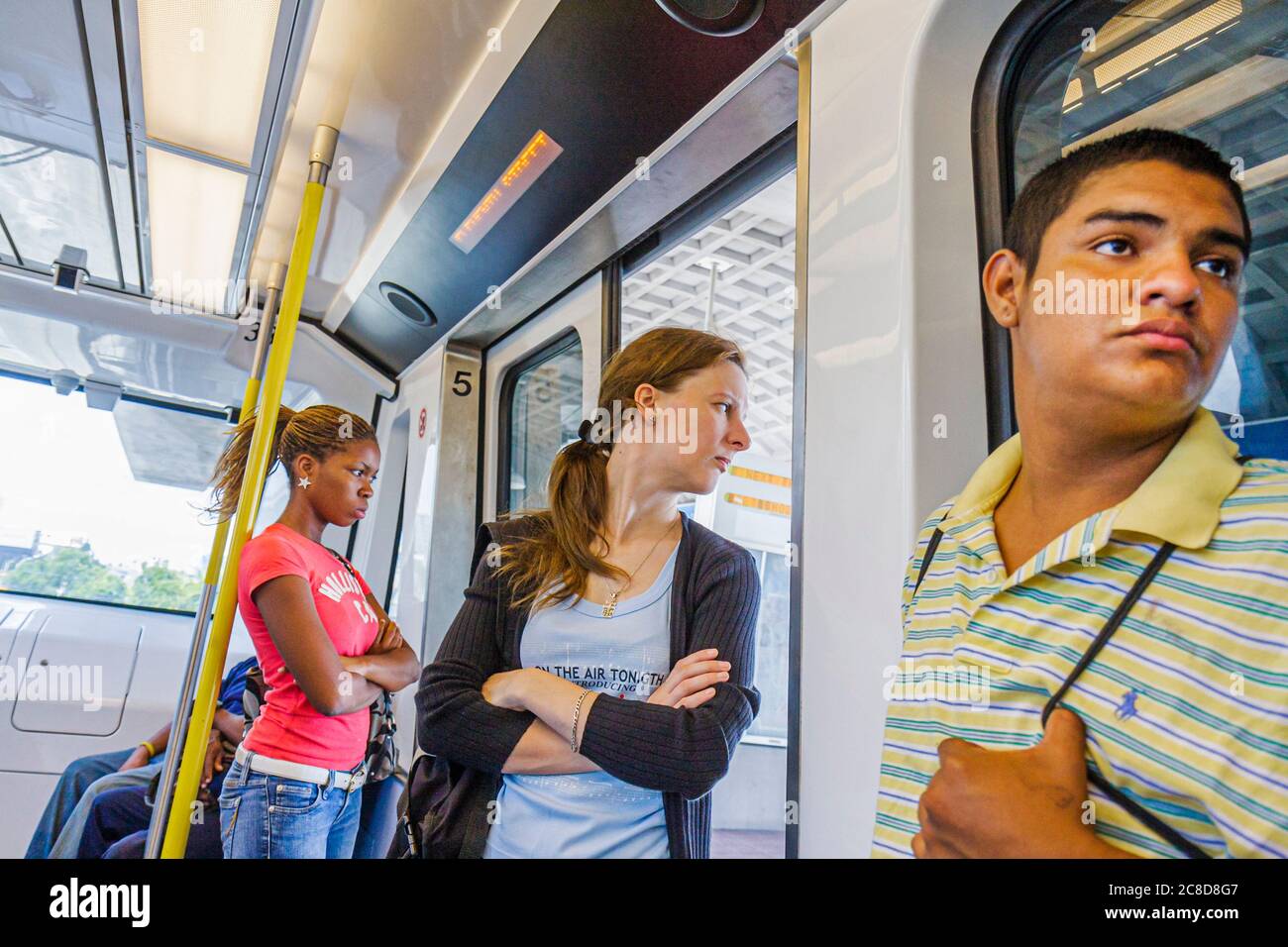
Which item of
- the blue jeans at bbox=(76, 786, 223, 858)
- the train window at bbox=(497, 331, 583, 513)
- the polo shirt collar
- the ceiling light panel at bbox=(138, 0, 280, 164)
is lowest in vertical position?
the blue jeans at bbox=(76, 786, 223, 858)

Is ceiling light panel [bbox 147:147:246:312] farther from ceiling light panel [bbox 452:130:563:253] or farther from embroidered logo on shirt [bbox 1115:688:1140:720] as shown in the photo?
embroidered logo on shirt [bbox 1115:688:1140:720]

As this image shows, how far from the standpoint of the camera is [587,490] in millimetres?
1319

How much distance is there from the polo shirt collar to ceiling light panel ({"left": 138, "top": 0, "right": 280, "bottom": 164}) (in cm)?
181

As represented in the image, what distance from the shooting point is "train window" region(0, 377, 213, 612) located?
1.75 metres

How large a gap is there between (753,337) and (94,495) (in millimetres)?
3173

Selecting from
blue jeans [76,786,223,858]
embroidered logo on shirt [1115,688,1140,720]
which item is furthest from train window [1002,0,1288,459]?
blue jeans [76,786,223,858]

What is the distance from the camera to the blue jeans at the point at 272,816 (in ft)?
4.47

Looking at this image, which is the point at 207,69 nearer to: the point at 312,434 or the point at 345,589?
the point at 312,434

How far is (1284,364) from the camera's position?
85 cm

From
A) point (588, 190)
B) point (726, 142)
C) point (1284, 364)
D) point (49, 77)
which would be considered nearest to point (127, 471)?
point (49, 77)

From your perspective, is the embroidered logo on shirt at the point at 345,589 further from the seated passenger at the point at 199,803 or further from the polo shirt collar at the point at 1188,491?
the polo shirt collar at the point at 1188,491

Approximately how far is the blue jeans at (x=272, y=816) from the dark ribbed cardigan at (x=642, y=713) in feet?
1.32

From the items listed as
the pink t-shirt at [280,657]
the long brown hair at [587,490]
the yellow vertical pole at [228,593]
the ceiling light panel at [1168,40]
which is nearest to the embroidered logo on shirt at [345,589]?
the pink t-shirt at [280,657]

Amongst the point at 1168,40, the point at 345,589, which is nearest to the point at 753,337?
the point at 345,589
